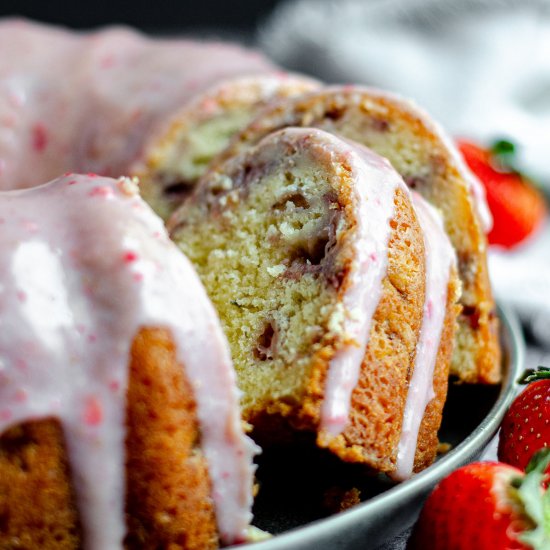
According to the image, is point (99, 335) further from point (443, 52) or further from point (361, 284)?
point (443, 52)

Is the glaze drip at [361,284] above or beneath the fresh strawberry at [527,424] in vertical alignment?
above

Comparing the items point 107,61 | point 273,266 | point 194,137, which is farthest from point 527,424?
point 107,61

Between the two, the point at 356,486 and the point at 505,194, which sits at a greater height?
the point at 356,486

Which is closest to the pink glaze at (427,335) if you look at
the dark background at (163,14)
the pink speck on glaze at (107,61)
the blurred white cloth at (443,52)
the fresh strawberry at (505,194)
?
the pink speck on glaze at (107,61)

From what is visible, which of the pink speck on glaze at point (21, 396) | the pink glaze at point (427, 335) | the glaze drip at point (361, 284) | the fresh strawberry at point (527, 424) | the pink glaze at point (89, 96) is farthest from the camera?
the pink glaze at point (89, 96)

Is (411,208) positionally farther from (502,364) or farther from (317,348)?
(502,364)

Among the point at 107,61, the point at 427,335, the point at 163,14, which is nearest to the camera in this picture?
the point at 427,335

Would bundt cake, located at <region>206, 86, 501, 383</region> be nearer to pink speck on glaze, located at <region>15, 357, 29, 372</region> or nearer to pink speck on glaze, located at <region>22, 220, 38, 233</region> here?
pink speck on glaze, located at <region>22, 220, 38, 233</region>

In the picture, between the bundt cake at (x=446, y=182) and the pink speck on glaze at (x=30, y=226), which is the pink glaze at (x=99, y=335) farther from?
the bundt cake at (x=446, y=182)
